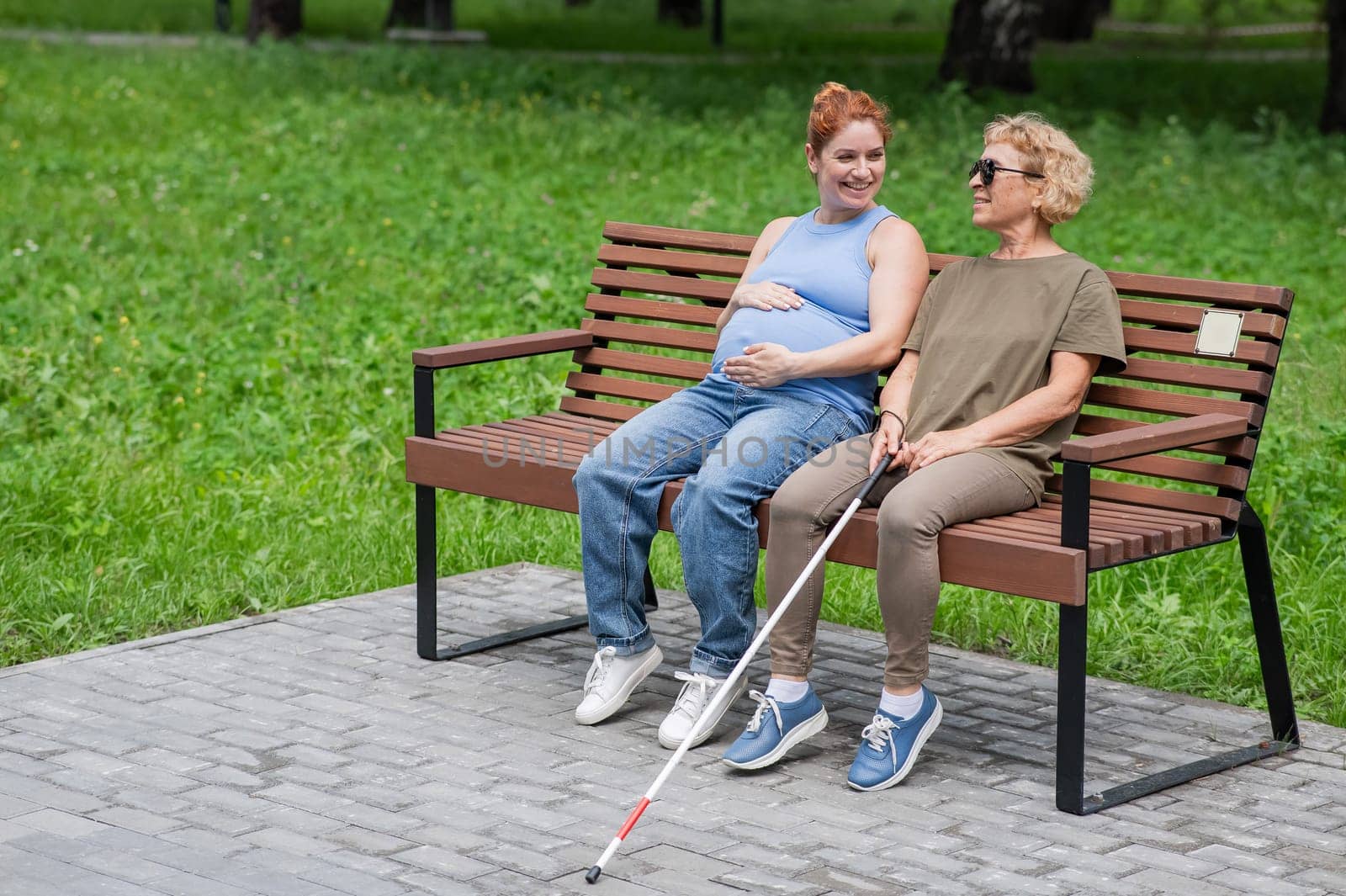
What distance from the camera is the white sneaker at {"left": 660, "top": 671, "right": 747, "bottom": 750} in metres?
4.40

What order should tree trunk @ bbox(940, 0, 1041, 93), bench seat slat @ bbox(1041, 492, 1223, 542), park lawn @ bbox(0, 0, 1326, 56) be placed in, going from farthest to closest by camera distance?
park lawn @ bbox(0, 0, 1326, 56) → tree trunk @ bbox(940, 0, 1041, 93) → bench seat slat @ bbox(1041, 492, 1223, 542)

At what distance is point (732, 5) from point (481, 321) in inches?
1202

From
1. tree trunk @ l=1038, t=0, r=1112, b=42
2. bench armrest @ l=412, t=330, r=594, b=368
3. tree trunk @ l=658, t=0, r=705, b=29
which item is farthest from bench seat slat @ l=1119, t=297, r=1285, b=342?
tree trunk @ l=658, t=0, r=705, b=29

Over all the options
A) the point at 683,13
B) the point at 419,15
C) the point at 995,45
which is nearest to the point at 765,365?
the point at 995,45

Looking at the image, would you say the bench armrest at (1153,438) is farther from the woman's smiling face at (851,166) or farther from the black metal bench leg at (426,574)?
the black metal bench leg at (426,574)

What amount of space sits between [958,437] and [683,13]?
98.0 feet

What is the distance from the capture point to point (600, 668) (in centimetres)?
466

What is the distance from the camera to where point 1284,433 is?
6547 millimetres

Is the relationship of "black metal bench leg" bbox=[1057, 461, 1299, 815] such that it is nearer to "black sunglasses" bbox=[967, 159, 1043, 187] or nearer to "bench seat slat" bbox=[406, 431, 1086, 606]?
"bench seat slat" bbox=[406, 431, 1086, 606]

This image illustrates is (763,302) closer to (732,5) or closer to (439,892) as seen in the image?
(439,892)

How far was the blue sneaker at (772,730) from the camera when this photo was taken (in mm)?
4246

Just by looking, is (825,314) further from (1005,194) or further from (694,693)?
(694,693)

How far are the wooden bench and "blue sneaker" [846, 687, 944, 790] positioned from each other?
33 centimetres

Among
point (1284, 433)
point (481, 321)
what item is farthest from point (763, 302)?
point (481, 321)
